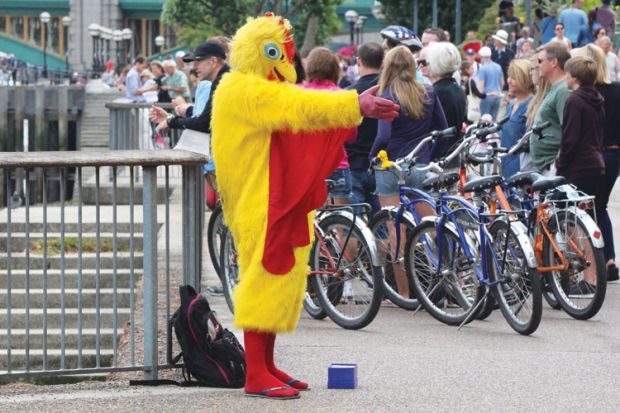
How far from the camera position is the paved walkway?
700 centimetres

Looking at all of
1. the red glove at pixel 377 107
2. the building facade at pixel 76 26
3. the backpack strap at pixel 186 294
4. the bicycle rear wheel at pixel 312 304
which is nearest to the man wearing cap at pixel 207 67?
the bicycle rear wheel at pixel 312 304

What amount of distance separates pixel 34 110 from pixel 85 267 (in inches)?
1726

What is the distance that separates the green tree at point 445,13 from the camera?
5684 cm

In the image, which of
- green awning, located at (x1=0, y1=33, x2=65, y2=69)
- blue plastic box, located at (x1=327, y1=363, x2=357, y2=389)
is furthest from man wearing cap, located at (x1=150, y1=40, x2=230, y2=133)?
green awning, located at (x1=0, y1=33, x2=65, y2=69)

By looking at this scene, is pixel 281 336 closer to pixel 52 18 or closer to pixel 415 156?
pixel 415 156

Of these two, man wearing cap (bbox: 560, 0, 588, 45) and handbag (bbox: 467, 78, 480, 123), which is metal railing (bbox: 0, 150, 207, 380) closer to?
handbag (bbox: 467, 78, 480, 123)

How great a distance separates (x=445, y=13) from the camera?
186ft

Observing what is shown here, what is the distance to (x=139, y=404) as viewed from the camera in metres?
6.96

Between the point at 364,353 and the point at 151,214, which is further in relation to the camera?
the point at 364,353

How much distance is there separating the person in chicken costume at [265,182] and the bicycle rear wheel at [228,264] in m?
2.86

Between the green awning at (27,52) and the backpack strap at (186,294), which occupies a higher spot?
the green awning at (27,52)

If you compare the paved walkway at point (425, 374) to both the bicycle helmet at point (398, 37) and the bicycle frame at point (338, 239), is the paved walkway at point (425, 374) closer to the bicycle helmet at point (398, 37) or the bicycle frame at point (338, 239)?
the bicycle frame at point (338, 239)

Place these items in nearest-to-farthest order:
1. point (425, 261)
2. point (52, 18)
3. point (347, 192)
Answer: point (425, 261) → point (347, 192) → point (52, 18)

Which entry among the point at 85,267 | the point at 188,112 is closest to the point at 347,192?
the point at 188,112
